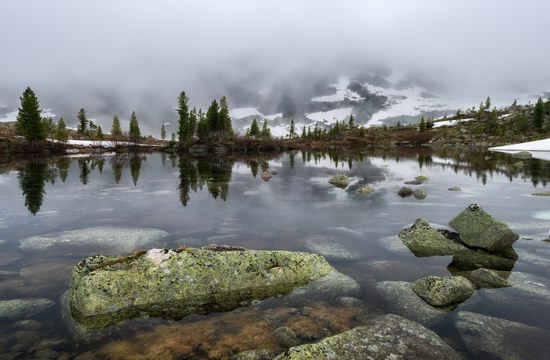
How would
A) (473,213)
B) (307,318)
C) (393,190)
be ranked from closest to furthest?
(307,318) < (473,213) < (393,190)

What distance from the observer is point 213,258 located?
9797mm

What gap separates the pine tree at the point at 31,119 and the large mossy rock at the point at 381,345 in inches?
4434

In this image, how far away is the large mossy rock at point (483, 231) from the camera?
12.6 m

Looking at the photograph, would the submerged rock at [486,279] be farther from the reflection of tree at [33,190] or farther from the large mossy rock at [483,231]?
the reflection of tree at [33,190]

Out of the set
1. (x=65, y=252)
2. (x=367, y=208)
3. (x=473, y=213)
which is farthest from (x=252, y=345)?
(x=367, y=208)

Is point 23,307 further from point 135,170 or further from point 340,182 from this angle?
point 135,170

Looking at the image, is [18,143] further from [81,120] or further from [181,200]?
[181,200]

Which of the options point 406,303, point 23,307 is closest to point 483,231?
point 406,303

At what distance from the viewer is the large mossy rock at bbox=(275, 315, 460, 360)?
611 cm

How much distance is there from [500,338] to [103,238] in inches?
573

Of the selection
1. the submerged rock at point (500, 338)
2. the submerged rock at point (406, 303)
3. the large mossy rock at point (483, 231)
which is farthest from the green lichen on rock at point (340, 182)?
the submerged rock at point (500, 338)

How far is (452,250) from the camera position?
43.2 ft

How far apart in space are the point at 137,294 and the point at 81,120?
187105 millimetres

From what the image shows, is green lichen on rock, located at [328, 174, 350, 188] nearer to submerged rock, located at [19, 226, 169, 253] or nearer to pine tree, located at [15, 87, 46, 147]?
submerged rock, located at [19, 226, 169, 253]
